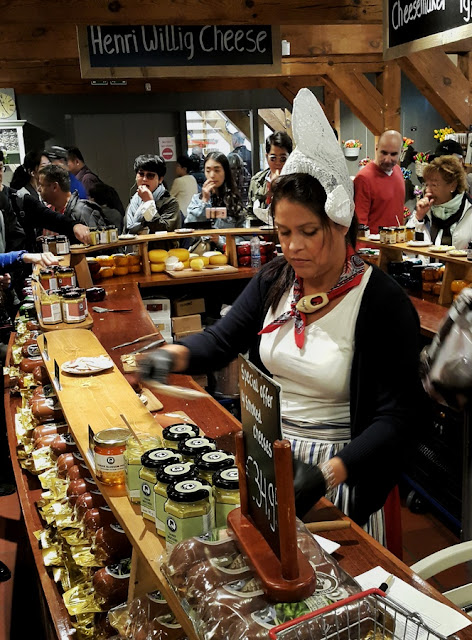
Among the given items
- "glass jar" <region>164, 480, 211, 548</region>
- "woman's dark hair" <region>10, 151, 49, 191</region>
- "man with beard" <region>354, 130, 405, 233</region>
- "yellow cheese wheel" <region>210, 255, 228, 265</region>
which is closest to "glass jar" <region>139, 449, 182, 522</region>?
"glass jar" <region>164, 480, 211, 548</region>

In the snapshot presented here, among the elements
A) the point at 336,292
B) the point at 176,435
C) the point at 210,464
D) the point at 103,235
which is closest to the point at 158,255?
the point at 103,235

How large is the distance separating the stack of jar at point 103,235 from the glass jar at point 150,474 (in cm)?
351

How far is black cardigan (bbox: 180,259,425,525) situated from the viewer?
180 cm

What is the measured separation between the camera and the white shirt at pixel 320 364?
1963 mm

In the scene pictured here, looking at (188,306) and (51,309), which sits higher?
(51,309)

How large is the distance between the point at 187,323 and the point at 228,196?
1.37 metres

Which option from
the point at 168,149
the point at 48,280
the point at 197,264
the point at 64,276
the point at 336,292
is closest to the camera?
the point at 336,292

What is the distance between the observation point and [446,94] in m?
6.93

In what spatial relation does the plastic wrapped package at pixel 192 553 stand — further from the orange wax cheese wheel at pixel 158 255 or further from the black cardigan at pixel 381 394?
the orange wax cheese wheel at pixel 158 255

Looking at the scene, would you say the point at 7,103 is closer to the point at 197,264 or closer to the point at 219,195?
the point at 219,195

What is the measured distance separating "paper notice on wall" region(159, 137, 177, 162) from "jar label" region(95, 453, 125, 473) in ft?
36.0

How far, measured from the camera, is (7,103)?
35.1ft

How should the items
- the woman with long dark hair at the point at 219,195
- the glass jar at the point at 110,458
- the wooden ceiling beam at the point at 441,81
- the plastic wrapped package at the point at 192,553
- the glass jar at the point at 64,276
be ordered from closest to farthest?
the plastic wrapped package at the point at 192,553 < the glass jar at the point at 110,458 < the glass jar at the point at 64,276 < the woman with long dark hair at the point at 219,195 < the wooden ceiling beam at the point at 441,81

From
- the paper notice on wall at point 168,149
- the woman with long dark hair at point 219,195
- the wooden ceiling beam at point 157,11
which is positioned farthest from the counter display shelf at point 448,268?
the paper notice on wall at point 168,149
